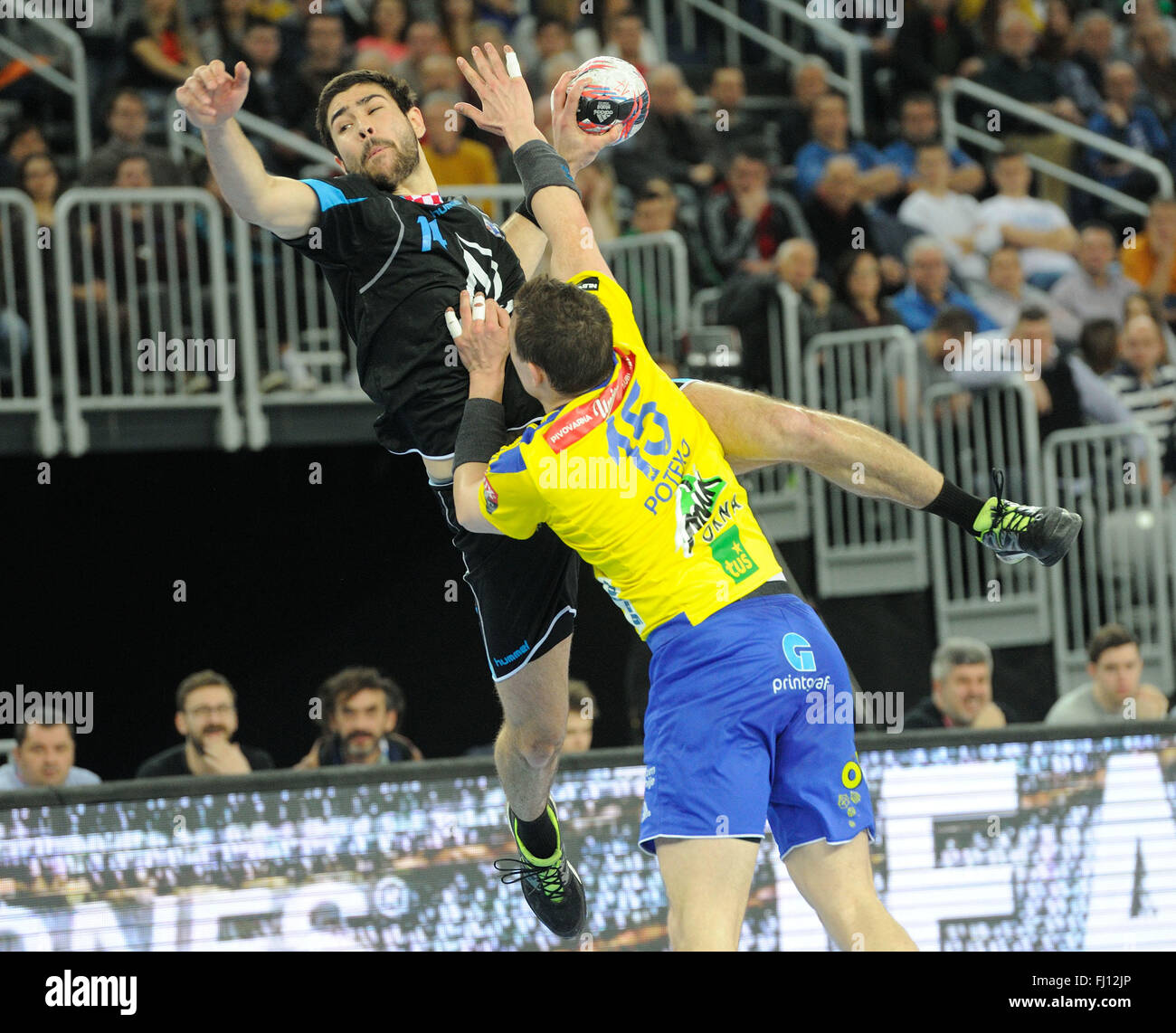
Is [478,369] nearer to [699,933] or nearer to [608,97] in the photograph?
[608,97]

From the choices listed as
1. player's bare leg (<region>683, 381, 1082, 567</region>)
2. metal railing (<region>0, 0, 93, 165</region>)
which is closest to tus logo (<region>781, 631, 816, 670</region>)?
player's bare leg (<region>683, 381, 1082, 567</region>)

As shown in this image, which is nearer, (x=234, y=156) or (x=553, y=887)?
(x=234, y=156)

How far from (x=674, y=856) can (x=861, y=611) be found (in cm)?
479

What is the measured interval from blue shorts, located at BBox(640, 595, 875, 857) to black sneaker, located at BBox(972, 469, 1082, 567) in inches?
30.6

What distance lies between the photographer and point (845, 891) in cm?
383

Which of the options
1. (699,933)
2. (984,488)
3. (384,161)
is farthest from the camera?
(984,488)

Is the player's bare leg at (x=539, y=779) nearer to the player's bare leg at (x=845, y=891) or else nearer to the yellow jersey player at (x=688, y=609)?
the yellow jersey player at (x=688, y=609)

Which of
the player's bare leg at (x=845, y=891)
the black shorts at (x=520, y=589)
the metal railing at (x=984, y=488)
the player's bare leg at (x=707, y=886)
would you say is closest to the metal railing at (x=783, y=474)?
the metal railing at (x=984, y=488)

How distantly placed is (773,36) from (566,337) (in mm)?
8279

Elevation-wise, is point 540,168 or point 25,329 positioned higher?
point 25,329

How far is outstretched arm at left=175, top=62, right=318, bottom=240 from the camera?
158 inches

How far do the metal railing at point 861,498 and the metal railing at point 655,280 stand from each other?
73cm

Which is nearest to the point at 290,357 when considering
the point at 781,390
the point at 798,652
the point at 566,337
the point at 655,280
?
the point at 655,280

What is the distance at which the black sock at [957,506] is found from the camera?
14.8ft
